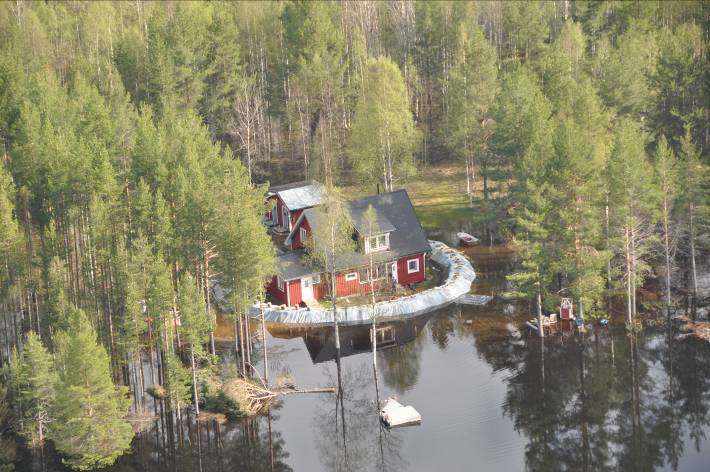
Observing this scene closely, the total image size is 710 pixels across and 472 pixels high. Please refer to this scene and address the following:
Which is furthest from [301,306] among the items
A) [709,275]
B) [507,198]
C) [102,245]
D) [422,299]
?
[709,275]

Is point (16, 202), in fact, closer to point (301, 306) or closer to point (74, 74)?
point (301, 306)

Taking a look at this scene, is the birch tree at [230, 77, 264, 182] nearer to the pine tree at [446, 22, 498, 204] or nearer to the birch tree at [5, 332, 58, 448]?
the pine tree at [446, 22, 498, 204]

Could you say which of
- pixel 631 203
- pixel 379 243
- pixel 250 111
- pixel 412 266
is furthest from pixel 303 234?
pixel 250 111

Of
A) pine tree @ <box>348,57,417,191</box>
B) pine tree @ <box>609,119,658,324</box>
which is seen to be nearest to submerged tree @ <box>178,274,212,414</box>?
pine tree @ <box>609,119,658,324</box>

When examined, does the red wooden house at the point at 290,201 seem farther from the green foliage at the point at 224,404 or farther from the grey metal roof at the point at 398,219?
the green foliage at the point at 224,404

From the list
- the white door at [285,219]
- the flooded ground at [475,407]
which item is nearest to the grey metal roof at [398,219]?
the flooded ground at [475,407]

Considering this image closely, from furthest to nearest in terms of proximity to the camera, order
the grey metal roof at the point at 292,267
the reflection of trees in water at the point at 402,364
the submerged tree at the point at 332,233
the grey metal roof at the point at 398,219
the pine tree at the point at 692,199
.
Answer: the grey metal roof at the point at 398,219 → the grey metal roof at the point at 292,267 → the pine tree at the point at 692,199 → the submerged tree at the point at 332,233 → the reflection of trees in water at the point at 402,364

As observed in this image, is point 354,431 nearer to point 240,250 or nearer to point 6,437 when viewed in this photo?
point 240,250
